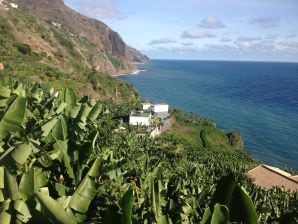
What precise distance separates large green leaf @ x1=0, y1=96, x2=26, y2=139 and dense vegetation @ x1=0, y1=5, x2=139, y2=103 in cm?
5491

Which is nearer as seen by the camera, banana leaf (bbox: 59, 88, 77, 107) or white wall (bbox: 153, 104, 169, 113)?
banana leaf (bbox: 59, 88, 77, 107)

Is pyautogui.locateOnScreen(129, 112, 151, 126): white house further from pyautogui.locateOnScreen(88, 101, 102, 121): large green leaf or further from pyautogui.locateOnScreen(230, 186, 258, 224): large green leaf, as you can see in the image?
pyautogui.locateOnScreen(230, 186, 258, 224): large green leaf

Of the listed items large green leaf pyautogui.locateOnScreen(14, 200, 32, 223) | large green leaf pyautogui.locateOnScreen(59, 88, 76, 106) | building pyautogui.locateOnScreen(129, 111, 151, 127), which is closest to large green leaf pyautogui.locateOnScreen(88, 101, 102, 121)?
large green leaf pyautogui.locateOnScreen(59, 88, 76, 106)

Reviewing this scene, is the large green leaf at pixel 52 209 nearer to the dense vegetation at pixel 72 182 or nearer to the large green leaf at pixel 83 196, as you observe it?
the dense vegetation at pixel 72 182

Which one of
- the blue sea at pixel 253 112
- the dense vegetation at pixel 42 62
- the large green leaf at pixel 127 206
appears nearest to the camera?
the large green leaf at pixel 127 206

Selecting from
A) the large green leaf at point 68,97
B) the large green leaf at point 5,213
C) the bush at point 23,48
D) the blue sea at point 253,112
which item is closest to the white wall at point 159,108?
the blue sea at point 253,112

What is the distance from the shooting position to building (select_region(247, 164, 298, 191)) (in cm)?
3750

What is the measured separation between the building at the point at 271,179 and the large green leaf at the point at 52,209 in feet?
109

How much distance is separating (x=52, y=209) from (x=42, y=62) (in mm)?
78339

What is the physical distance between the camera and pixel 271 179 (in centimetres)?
3909

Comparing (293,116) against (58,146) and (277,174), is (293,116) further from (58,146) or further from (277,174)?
(58,146)

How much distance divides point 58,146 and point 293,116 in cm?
10516

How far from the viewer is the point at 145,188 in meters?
8.63

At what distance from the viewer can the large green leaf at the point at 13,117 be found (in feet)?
24.8
